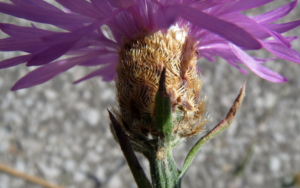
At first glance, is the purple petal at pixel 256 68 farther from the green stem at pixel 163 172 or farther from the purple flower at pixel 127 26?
the green stem at pixel 163 172

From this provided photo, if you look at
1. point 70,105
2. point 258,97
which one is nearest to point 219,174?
point 258,97

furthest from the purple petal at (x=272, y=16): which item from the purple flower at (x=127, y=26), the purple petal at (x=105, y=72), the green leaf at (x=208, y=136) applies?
the purple petal at (x=105, y=72)

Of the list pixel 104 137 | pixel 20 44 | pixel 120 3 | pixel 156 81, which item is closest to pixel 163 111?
→ pixel 156 81

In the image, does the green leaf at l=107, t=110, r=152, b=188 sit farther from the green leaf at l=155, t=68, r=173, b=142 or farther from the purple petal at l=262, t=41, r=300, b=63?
the purple petal at l=262, t=41, r=300, b=63

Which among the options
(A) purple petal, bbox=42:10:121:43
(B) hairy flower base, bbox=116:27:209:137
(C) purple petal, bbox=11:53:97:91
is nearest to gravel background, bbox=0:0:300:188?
(C) purple petal, bbox=11:53:97:91

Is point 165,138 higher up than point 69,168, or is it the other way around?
point 165,138

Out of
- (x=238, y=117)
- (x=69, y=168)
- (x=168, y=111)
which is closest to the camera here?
(x=168, y=111)

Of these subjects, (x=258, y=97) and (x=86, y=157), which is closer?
(x=86, y=157)

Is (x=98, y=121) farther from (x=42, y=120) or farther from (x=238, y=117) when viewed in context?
(x=238, y=117)
